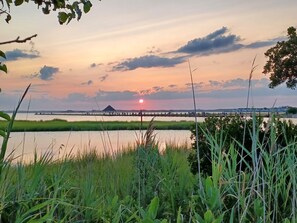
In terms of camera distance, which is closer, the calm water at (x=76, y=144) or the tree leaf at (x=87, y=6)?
the tree leaf at (x=87, y=6)

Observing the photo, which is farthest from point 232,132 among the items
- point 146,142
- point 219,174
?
point 219,174

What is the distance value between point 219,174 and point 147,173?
1459 millimetres

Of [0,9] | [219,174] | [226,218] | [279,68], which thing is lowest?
[226,218]

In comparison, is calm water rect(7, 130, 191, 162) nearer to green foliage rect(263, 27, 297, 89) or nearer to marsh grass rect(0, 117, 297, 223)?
A: marsh grass rect(0, 117, 297, 223)

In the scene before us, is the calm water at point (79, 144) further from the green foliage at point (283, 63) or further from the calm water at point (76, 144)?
the green foliage at point (283, 63)

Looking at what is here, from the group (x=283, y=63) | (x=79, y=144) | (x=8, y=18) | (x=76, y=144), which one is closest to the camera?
(x=8, y=18)

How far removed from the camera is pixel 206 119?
6285 millimetres

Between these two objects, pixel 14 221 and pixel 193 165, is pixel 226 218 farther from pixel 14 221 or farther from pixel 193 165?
pixel 193 165

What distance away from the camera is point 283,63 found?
108 feet

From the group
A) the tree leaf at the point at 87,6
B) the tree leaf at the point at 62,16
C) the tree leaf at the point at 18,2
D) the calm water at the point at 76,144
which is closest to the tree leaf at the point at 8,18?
the tree leaf at the point at 18,2

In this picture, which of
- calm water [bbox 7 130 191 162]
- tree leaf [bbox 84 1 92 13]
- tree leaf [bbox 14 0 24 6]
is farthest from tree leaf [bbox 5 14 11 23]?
calm water [bbox 7 130 191 162]

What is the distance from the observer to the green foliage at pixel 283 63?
1293 inches

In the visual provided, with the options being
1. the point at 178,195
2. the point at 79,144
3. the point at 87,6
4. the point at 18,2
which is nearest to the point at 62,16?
the point at 87,6

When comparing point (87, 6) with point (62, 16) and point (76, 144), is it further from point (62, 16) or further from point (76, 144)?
point (76, 144)
